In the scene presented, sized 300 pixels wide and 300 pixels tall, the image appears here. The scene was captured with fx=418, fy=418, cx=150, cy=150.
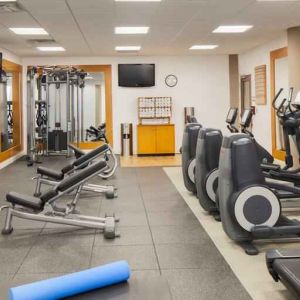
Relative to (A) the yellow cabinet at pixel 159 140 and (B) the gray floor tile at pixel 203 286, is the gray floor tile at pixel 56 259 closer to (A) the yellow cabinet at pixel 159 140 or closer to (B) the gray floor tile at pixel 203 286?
(B) the gray floor tile at pixel 203 286

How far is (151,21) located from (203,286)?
15.8ft

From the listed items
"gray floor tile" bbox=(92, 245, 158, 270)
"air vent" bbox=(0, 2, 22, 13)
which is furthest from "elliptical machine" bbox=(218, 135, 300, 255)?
"air vent" bbox=(0, 2, 22, 13)

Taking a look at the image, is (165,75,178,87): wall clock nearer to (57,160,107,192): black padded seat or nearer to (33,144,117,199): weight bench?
(33,144,117,199): weight bench

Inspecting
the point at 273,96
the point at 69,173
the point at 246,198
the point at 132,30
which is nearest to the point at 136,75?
the point at 132,30

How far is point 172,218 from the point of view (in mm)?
4613

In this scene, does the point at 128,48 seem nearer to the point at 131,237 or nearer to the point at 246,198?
the point at 131,237

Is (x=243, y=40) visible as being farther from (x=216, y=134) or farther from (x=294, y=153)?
(x=216, y=134)

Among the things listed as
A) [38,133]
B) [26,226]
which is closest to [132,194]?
[26,226]

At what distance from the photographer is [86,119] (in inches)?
480

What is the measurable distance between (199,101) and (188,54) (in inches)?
49.5

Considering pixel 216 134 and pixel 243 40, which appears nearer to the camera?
pixel 216 134

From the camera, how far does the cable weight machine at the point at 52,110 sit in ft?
31.1

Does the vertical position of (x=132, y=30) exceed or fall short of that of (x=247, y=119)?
it exceeds it

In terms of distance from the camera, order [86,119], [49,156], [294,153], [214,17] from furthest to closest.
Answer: [86,119] → [49,156] → [294,153] → [214,17]
